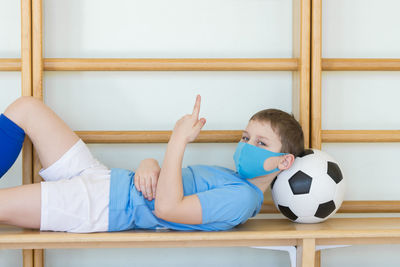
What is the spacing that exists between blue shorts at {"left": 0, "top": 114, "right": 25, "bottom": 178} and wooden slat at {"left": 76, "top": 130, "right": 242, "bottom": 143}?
0.73ft

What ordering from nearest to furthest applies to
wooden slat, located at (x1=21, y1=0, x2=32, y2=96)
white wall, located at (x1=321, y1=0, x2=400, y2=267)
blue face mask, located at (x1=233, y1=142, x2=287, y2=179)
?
blue face mask, located at (x1=233, y1=142, x2=287, y2=179) < wooden slat, located at (x1=21, y1=0, x2=32, y2=96) < white wall, located at (x1=321, y1=0, x2=400, y2=267)

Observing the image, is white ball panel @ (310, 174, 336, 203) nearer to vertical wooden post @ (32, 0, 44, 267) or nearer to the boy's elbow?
the boy's elbow

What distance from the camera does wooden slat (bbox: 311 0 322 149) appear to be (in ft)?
5.21

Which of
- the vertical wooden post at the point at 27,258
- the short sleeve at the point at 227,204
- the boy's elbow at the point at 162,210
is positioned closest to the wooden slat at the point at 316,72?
the short sleeve at the point at 227,204

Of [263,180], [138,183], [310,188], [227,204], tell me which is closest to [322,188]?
[310,188]

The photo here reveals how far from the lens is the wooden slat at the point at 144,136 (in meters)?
1.60

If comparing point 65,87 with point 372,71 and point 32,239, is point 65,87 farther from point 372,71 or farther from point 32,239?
point 372,71

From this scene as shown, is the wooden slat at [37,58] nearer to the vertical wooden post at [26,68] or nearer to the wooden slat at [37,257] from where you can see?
the vertical wooden post at [26,68]

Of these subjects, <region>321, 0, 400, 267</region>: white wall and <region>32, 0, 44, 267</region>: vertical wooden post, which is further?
<region>321, 0, 400, 267</region>: white wall

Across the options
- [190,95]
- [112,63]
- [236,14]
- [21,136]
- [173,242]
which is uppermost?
[236,14]

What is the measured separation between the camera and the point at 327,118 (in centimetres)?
176

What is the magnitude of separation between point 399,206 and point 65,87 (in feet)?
4.22

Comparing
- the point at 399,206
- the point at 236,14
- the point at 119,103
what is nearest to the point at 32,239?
the point at 119,103

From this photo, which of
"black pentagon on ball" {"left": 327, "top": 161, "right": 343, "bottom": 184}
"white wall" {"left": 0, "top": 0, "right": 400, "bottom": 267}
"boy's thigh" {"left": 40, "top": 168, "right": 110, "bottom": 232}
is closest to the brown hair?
"black pentagon on ball" {"left": 327, "top": 161, "right": 343, "bottom": 184}
